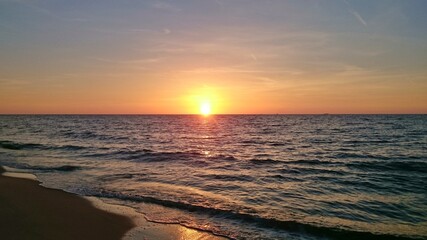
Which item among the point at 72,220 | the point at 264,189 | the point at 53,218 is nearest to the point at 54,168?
the point at 53,218

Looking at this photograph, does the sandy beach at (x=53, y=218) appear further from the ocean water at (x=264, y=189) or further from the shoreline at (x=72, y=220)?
the ocean water at (x=264, y=189)

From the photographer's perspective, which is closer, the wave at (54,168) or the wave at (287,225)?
the wave at (287,225)

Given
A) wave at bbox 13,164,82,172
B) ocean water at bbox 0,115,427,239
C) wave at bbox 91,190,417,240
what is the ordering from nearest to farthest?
wave at bbox 91,190,417,240
ocean water at bbox 0,115,427,239
wave at bbox 13,164,82,172

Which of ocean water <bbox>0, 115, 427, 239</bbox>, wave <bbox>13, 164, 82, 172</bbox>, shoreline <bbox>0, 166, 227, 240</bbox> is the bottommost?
wave <bbox>13, 164, 82, 172</bbox>

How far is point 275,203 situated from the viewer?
11.5 metres

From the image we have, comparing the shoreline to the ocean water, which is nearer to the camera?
the shoreline

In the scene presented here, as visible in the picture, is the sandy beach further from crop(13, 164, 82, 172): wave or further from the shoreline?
crop(13, 164, 82, 172): wave

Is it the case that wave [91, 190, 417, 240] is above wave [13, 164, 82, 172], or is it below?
above

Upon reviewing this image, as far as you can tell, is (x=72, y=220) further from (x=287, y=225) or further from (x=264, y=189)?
(x=264, y=189)

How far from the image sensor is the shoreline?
26.2 ft

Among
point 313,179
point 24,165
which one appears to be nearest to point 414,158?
point 313,179

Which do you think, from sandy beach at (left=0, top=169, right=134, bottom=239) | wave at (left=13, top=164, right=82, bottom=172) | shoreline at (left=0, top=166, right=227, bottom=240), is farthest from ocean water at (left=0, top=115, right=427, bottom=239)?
sandy beach at (left=0, top=169, right=134, bottom=239)

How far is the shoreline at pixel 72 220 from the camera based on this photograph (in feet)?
26.2

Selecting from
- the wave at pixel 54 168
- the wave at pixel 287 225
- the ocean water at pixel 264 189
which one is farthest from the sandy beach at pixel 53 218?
the wave at pixel 54 168
